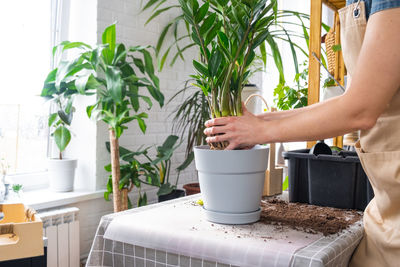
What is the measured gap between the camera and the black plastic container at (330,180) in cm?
125

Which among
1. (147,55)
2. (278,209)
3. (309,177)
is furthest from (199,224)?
(147,55)

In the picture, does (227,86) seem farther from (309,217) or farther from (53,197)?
(53,197)

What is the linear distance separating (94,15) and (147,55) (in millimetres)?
510

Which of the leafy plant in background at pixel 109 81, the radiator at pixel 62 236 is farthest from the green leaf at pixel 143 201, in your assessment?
the radiator at pixel 62 236

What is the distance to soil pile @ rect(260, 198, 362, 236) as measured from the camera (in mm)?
1052

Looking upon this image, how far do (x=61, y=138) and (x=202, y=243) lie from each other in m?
1.88

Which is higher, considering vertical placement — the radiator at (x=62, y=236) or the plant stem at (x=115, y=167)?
the plant stem at (x=115, y=167)

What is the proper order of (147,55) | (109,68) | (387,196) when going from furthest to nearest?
(147,55) → (109,68) → (387,196)

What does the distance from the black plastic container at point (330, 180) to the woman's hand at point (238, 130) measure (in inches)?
15.5

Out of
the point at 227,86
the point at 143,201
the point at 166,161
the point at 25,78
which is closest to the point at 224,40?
the point at 227,86

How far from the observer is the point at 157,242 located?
39.4 inches

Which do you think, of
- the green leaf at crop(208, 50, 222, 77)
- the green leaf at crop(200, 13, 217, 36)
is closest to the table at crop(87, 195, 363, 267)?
the green leaf at crop(208, 50, 222, 77)

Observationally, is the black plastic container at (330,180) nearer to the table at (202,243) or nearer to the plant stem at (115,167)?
the table at (202,243)

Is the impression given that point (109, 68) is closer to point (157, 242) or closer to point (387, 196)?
point (157, 242)
